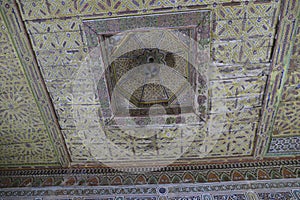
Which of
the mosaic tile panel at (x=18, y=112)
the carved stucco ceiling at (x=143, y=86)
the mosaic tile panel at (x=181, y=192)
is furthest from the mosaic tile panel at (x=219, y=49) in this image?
the mosaic tile panel at (x=181, y=192)

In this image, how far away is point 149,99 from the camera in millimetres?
2852

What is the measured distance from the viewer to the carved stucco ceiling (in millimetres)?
2137

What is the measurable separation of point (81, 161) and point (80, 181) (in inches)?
9.0

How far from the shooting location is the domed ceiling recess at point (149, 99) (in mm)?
2154

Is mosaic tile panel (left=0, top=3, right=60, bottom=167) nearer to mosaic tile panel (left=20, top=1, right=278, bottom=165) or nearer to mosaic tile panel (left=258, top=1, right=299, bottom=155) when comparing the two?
mosaic tile panel (left=20, top=1, right=278, bottom=165)

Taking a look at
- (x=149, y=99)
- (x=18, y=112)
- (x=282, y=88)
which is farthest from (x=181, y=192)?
(x=18, y=112)

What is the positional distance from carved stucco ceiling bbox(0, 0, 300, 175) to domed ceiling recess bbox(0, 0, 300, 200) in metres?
0.01

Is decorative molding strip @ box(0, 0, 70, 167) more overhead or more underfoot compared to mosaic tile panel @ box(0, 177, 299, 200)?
more overhead

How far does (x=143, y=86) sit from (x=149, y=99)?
0.16 meters

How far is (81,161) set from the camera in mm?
3086

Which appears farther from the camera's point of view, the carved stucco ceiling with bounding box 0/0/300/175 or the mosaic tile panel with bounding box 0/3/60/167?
the mosaic tile panel with bounding box 0/3/60/167

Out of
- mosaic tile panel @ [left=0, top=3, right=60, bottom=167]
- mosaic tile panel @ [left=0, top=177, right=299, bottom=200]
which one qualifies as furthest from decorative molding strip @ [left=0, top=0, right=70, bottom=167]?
mosaic tile panel @ [left=0, top=177, right=299, bottom=200]

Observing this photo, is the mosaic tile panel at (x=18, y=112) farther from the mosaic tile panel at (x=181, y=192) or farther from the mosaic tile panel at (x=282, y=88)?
the mosaic tile panel at (x=282, y=88)

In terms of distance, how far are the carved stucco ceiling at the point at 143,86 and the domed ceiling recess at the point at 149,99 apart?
1 centimetres
